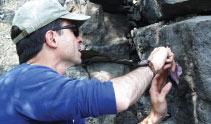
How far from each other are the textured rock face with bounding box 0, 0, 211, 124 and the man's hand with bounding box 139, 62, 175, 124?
12.0 inches

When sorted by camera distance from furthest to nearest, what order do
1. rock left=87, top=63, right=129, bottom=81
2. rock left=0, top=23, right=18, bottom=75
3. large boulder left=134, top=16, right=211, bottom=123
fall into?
rock left=0, top=23, right=18, bottom=75, rock left=87, top=63, right=129, bottom=81, large boulder left=134, top=16, right=211, bottom=123

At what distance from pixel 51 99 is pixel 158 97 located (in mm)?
1307

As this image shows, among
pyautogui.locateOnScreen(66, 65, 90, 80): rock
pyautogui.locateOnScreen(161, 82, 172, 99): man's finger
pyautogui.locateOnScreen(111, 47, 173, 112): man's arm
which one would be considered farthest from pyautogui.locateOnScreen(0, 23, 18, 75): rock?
pyautogui.locateOnScreen(111, 47, 173, 112): man's arm

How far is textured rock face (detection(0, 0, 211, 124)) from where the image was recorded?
2.44 m

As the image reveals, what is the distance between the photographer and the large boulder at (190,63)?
7.79ft

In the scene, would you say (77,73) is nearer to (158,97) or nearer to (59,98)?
(158,97)

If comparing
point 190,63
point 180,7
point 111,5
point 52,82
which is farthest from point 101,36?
point 52,82

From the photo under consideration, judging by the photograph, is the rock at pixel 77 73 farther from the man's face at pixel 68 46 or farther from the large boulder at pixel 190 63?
the man's face at pixel 68 46

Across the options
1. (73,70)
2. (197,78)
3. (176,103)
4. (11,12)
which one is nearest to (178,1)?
(197,78)

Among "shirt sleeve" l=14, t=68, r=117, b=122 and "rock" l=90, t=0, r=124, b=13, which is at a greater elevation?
"rock" l=90, t=0, r=124, b=13

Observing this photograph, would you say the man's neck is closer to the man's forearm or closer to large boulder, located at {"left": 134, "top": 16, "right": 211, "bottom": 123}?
the man's forearm

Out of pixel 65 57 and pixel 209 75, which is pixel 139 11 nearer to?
pixel 209 75

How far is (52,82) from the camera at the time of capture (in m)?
1.58

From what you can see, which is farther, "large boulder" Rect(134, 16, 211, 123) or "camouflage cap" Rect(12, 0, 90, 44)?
"large boulder" Rect(134, 16, 211, 123)
